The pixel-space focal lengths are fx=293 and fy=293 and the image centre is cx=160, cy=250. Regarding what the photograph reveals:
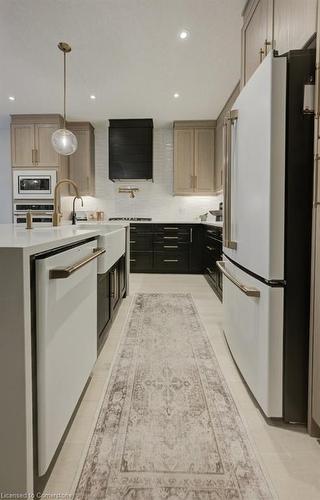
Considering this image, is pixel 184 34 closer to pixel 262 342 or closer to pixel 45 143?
pixel 262 342

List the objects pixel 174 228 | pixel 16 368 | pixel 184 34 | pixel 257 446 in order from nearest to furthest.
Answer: pixel 16 368
pixel 257 446
pixel 184 34
pixel 174 228

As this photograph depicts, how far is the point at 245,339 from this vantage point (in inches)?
65.1

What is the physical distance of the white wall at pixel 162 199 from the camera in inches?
224

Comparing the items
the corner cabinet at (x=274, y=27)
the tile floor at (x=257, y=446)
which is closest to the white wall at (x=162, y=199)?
the corner cabinet at (x=274, y=27)

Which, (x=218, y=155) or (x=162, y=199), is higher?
(x=218, y=155)

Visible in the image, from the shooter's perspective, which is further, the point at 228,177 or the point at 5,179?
the point at 5,179

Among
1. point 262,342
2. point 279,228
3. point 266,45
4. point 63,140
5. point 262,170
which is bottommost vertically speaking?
point 262,342

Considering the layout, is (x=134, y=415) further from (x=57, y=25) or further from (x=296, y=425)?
(x=57, y=25)

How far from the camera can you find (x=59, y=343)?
1060 millimetres

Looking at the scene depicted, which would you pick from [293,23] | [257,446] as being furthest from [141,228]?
[257,446]

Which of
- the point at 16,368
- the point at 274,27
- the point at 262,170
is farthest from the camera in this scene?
the point at 274,27

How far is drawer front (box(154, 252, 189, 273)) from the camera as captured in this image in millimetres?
5188

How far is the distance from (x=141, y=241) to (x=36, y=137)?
8.30 feet

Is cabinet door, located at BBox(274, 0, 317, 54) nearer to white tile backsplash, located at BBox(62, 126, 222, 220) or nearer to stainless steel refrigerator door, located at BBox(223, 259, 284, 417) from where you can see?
stainless steel refrigerator door, located at BBox(223, 259, 284, 417)
